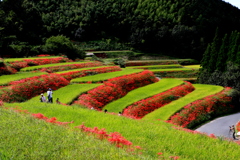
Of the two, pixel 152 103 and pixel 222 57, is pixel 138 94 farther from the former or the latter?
pixel 222 57

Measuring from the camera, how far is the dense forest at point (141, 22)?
10956 centimetres

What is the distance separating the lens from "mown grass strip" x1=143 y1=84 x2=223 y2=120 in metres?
29.2

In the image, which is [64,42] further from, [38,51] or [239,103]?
[239,103]

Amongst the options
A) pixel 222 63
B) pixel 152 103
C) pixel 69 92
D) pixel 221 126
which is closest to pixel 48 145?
pixel 69 92

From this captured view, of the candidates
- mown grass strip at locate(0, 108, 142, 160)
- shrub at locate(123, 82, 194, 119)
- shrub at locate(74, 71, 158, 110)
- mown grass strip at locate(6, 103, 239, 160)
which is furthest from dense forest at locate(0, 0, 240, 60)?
mown grass strip at locate(0, 108, 142, 160)

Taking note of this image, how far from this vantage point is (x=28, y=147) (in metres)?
9.05

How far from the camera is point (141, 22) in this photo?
116312 mm

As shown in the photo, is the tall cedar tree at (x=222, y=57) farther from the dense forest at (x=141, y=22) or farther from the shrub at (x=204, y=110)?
the dense forest at (x=141, y=22)

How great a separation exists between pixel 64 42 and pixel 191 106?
36210 millimetres

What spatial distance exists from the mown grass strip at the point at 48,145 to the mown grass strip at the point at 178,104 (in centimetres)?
1836

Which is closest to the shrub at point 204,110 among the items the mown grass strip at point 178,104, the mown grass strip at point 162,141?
the mown grass strip at point 178,104

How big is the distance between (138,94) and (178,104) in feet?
18.4

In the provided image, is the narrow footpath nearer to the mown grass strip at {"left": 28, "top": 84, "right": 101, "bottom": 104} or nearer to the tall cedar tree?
the mown grass strip at {"left": 28, "top": 84, "right": 101, "bottom": 104}

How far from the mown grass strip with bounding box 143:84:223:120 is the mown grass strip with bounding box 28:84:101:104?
27.4 feet
